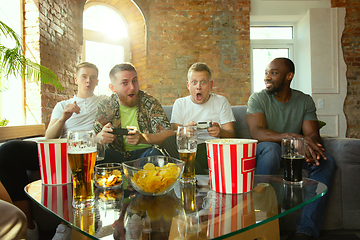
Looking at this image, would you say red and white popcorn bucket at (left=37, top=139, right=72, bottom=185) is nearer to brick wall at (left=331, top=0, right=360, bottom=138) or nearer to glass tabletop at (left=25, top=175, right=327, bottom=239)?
glass tabletop at (left=25, top=175, right=327, bottom=239)

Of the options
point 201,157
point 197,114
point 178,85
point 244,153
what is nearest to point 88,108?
point 197,114

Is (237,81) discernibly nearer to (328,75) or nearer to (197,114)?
(328,75)

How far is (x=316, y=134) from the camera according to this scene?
1762mm

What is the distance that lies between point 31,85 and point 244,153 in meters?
2.70

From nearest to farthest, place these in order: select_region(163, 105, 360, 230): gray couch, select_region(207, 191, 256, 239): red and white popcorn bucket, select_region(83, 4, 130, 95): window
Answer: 1. select_region(207, 191, 256, 239): red and white popcorn bucket
2. select_region(163, 105, 360, 230): gray couch
3. select_region(83, 4, 130, 95): window

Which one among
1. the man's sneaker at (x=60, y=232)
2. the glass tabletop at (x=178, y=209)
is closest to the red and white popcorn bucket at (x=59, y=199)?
the glass tabletop at (x=178, y=209)

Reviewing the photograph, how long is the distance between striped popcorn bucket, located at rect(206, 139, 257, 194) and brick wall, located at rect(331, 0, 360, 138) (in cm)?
432

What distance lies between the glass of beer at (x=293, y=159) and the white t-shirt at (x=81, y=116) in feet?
4.66

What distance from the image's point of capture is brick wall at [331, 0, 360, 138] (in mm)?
4145

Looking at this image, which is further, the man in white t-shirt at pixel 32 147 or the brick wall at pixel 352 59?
the brick wall at pixel 352 59

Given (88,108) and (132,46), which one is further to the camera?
(132,46)

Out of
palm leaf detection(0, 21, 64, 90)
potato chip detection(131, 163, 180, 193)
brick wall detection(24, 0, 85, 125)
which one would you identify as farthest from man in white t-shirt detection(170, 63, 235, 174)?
brick wall detection(24, 0, 85, 125)

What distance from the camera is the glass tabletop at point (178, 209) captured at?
0.48m

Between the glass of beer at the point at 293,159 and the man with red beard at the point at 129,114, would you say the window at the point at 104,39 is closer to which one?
the man with red beard at the point at 129,114
